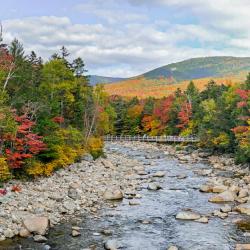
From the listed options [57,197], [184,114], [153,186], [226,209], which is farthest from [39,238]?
[184,114]

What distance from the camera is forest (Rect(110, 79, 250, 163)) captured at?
1953 inches

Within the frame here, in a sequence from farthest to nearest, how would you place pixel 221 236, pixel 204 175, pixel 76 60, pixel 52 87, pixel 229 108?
1. pixel 229 108
2. pixel 76 60
3. pixel 204 175
4. pixel 52 87
5. pixel 221 236

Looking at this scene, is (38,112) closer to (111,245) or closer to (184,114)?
(111,245)

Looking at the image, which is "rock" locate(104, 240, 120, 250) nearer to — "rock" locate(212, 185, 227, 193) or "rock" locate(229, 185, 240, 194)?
"rock" locate(229, 185, 240, 194)

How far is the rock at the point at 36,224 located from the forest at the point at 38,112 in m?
5.09

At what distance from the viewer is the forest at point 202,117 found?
4959 centimetres

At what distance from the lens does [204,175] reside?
45281 millimetres

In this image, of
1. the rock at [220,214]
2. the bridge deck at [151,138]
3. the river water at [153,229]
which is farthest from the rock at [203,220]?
the bridge deck at [151,138]

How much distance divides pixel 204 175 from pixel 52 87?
18.5m

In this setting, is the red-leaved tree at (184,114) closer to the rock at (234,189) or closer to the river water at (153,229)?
the rock at (234,189)

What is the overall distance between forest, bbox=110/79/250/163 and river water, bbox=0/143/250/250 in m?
15.1

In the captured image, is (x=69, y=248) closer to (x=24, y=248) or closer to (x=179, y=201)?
(x=24, y=248)

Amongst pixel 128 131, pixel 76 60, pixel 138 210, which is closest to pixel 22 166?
pixel 138 210

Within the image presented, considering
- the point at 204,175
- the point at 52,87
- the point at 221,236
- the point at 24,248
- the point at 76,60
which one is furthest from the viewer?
the point at 76,60
